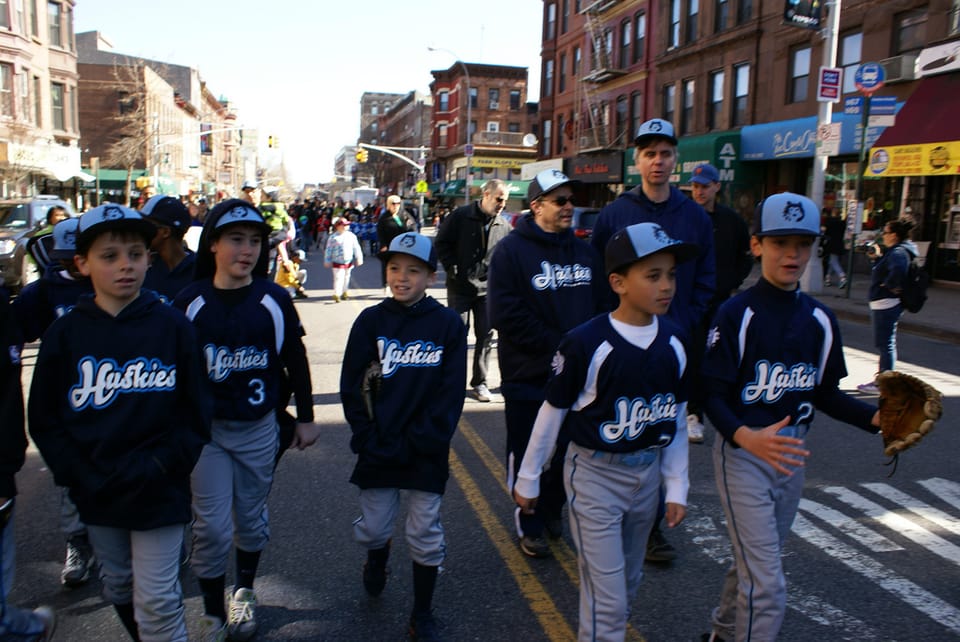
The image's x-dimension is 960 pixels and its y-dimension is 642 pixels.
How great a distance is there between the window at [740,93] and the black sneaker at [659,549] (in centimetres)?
2459

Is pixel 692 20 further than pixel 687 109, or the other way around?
pixel 687 109

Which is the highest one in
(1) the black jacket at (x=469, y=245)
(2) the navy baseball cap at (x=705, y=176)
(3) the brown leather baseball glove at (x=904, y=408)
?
(2) the navy baseball cap at (x=705, y=176)

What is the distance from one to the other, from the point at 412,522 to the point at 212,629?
952 millimetres

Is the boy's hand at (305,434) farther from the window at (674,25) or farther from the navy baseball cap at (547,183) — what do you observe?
the window at (674,25)

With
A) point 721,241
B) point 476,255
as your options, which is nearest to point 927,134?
point 721,241

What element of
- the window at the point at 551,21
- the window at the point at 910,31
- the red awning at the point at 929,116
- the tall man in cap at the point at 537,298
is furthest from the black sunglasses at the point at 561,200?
the window at the point at 551,21

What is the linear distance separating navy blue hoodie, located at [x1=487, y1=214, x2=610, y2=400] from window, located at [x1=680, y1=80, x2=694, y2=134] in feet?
89.6

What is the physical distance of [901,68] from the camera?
19266 millimetres

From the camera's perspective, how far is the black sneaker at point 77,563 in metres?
3.95

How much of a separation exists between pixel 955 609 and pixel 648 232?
253 centimetres

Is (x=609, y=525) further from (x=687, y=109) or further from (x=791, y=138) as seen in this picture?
(x=687, y=109)

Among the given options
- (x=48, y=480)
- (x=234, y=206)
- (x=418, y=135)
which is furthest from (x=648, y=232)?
(x=418, y=135)

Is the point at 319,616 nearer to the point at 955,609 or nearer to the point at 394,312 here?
the point at 394,312

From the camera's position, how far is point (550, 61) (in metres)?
44.4
